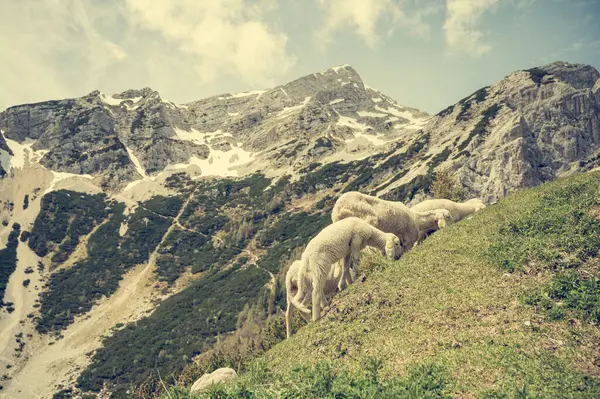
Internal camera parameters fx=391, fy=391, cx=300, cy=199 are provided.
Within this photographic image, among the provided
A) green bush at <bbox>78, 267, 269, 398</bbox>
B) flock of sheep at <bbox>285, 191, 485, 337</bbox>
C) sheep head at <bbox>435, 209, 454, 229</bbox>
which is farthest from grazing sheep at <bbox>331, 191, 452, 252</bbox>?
green bush at <bbox>78, 267, 269, 398</bbox>

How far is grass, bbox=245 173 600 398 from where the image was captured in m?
10.6

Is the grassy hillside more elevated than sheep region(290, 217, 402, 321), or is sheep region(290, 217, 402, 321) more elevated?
sheep region(290, 217, 402, 321)

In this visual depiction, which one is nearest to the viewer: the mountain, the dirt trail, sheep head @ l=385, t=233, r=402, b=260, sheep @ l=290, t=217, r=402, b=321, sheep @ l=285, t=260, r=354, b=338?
sheep @ l=290, t=217, r=402, b=321

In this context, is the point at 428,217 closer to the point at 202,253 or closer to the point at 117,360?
the point at 117,360

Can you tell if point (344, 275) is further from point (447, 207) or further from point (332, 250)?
point (447, 207)

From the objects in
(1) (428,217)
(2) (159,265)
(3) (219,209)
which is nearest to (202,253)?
(2) (159,265)

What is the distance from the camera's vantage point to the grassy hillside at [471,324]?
411 inches

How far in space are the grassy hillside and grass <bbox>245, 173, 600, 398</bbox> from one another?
4 centimetres

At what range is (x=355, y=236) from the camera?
21.1 meters

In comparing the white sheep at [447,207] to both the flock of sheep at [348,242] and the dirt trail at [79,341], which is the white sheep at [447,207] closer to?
the flock of sheep at [348,242]

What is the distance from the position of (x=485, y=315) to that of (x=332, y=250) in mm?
7967

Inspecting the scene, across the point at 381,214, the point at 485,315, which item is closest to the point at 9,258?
the point at 381,214

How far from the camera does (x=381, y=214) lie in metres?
24.9

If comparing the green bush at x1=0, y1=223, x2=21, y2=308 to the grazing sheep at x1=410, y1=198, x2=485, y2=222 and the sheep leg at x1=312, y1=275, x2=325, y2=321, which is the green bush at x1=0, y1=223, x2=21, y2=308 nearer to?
the grazing sheep at x1=410, y1=198, x2=485, y2=222
